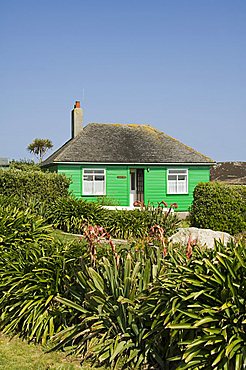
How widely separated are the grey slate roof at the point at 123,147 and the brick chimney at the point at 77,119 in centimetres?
33

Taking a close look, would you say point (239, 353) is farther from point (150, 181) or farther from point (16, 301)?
point (150, 181)

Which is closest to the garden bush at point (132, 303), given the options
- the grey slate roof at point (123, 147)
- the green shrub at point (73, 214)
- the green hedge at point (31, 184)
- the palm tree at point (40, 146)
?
the green shrub at point (73, 214)

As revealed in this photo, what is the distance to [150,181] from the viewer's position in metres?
28.7

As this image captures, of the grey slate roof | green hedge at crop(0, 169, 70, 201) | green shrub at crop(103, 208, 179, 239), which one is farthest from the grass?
the grey slate roof

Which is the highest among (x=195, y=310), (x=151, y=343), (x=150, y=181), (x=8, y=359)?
(x=150, y=181)

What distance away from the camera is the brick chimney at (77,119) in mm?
30312

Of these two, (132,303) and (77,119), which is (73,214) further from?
(77,119)

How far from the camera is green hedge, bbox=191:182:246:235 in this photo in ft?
62.4

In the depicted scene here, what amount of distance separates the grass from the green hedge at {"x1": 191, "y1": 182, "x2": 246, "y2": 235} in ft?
43.3

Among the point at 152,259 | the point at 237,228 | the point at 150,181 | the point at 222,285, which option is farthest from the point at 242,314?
the point at 150,181

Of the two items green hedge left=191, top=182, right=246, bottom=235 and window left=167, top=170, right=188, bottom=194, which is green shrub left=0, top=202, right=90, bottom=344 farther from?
window left=167, top=170, right=188, bottom=194

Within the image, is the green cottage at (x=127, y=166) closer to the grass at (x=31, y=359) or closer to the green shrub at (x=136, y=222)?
the green shrub at (x=136, y=222)

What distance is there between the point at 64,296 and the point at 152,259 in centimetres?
142

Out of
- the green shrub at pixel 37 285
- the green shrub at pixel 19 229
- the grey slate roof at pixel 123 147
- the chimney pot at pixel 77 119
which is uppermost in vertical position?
the chimney pot at pixel 77 119
